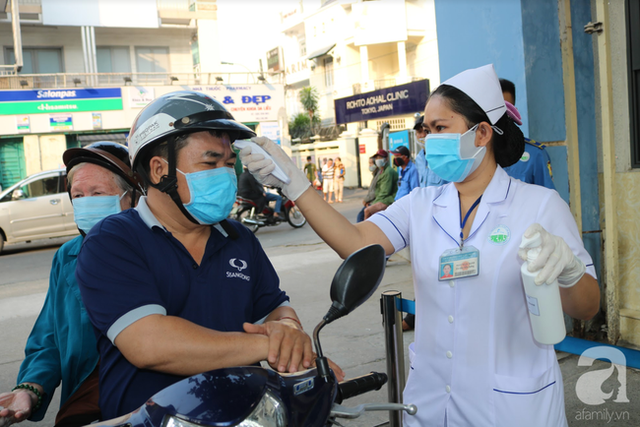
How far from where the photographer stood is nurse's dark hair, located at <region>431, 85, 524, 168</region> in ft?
6.88

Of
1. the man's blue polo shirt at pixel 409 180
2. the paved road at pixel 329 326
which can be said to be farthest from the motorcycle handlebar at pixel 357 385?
the man's blue polo shirt at pixel 409 180

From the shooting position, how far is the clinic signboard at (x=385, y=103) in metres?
18.4

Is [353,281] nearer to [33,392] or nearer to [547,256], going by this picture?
[547,256]

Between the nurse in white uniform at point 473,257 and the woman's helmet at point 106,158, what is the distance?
89 centimetres

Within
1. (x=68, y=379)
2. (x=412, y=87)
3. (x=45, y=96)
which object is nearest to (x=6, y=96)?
(x=45, y=96)

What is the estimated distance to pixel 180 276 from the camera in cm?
173

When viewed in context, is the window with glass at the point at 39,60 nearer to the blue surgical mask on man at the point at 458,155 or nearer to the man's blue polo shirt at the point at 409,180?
the man's blue polo shirt at the point at 409,180

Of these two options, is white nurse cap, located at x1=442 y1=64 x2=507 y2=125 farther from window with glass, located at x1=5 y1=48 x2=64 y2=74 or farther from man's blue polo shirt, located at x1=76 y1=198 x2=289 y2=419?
window with glass, located at x1=5 y1=48 x2=64 y2=74

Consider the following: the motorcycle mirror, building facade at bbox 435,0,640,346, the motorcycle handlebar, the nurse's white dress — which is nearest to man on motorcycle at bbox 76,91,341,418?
the motorcycle handlebar

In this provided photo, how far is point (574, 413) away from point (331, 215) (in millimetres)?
2377

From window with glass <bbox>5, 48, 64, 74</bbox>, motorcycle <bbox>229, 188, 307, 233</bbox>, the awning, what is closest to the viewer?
motorcycle <bbox>229, 188, 307, 233</bbox>

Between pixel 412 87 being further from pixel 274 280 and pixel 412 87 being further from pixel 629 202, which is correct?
pixel 274 280

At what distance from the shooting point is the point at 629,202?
4.14m

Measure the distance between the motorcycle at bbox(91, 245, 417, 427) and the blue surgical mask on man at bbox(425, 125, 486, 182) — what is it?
818mm
